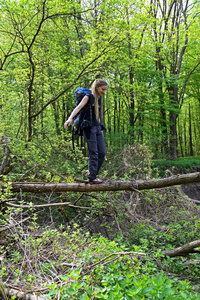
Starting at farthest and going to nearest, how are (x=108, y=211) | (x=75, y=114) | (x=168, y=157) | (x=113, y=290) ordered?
(x=168, y=157), (x=108, y=211), (x=75, y=114), (x=113, y=290)

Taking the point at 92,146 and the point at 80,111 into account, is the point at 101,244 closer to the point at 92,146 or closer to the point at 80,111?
the point at 92,146

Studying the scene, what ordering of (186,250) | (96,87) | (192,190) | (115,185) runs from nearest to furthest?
(186,250)
(96,87)
(115,185)
(192,190)

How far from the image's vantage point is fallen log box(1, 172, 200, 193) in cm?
409

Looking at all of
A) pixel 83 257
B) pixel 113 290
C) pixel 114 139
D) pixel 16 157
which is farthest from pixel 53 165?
pixel 114 139

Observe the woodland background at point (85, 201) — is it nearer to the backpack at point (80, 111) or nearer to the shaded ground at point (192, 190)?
the shaded ground at point (192, 190)

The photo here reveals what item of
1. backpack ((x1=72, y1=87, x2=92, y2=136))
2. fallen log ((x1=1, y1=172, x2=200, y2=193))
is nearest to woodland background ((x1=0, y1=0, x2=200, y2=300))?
fallen log ((x1=1, y1=172, x2=200, y2=193))

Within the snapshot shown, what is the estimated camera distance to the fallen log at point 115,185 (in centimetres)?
409

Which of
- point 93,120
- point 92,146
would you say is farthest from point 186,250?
point 93,120

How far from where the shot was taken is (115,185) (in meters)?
4.42

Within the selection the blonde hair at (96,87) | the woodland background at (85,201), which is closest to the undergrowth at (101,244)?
the woodland background at (85,201)

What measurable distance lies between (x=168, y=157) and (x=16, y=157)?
10713 mm

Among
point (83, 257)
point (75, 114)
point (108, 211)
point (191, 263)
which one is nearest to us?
point (83, 257)

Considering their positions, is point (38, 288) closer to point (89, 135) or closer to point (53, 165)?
point (89, 135)

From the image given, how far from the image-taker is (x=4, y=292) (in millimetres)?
2141
